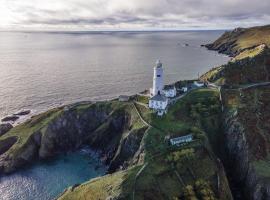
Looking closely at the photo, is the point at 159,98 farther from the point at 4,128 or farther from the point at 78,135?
the point at 4,128

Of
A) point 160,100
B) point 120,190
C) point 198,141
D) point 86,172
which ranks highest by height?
point 160,100

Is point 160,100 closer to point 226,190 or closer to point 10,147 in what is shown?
point 226,190

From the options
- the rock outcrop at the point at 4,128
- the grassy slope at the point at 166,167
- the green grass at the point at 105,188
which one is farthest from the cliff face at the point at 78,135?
the green grass at the point at 105,188

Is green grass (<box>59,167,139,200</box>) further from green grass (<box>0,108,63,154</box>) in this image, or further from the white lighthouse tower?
the white lighthouse tower

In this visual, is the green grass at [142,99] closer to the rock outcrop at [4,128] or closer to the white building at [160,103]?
the white building at [160,103]

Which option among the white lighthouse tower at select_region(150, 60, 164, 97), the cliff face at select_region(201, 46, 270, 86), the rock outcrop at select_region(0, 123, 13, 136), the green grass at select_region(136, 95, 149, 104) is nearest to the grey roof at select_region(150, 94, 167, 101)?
the white lighthouse tower at select_region(150, 60, 164, 97)

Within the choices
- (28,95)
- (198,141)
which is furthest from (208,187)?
(28,95)
